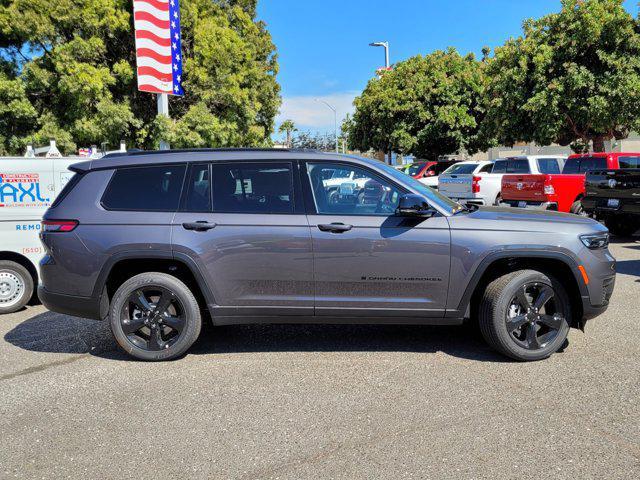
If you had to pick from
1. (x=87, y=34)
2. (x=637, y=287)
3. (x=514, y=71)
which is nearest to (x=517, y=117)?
(x=514, y=71)

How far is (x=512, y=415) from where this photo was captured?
11.5 feet

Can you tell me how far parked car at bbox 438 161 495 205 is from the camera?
16.3 meters

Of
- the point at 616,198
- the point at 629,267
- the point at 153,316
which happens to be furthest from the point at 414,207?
the point at 616,198

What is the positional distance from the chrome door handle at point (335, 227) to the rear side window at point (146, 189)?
1307 mm

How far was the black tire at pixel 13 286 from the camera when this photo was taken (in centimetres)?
629

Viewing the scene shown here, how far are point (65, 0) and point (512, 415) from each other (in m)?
20.7

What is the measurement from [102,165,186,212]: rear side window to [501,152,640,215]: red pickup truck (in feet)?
33.9

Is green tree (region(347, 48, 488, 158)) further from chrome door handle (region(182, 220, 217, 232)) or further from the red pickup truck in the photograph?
chrome door handle (region(182, 220, 217, 232))

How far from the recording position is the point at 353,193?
4520mm

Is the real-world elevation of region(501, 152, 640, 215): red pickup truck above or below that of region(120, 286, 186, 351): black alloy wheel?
above

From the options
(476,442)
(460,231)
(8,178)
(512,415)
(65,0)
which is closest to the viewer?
(476,442)

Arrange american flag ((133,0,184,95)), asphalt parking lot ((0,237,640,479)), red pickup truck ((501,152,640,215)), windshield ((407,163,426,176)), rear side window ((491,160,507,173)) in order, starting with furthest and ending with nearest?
windshield ((407,163,426,176))
american flag ((133,0,184,95))
rear side window ((491,160,507,173))
red pickup truck ((501,152,640,215))
asphalt parking lot ((0,237,640,479))

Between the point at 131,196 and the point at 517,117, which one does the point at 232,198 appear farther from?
the point at 517,117

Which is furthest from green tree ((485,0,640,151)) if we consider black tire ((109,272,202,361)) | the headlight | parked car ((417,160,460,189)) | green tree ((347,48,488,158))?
black tire ((109,272,202,361))
